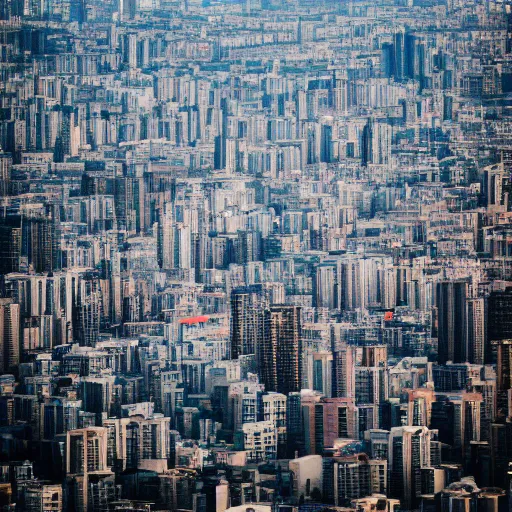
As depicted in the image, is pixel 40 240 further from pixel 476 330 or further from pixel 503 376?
pixel 503 376

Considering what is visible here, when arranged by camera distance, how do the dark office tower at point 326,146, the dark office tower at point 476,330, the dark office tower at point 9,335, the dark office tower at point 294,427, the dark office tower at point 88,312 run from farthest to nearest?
the dark office tower at point 326,146 → the dark office tower at point 88,312 → the dark office tower at point 9,335 → the dark office tower at point 476,330 → the dark office tower at point 294,427

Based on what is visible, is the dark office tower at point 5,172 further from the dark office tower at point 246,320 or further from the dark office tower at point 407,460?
the dark office tower at point 407,460

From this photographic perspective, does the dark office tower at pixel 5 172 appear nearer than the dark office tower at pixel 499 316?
No

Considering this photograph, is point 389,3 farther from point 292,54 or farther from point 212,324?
point 212,324

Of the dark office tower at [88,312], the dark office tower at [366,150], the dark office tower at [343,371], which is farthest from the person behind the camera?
the dark office tower at [366,150]

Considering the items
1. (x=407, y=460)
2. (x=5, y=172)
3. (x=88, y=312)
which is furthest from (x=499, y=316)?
(x=5, y=172)

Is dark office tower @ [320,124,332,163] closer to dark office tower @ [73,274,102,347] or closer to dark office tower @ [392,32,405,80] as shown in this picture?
dark office tower @ [392,32,405,80]

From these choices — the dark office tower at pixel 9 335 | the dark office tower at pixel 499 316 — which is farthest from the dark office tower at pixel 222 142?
the dark office tower at pixel 499 316
